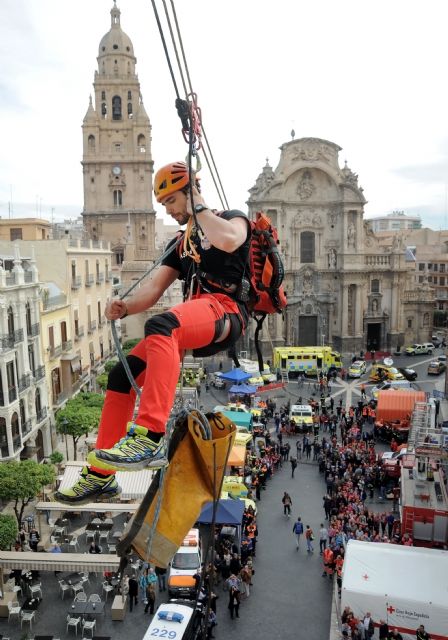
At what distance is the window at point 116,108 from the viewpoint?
Result: 5466cm

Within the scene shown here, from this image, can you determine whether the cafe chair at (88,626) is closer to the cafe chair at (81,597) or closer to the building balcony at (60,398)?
the cafe chair at (81,597)

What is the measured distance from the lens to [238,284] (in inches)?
215

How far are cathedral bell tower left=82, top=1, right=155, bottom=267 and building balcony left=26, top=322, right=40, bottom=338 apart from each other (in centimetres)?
2847

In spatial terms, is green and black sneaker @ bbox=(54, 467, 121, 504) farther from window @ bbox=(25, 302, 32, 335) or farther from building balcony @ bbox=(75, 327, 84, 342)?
Result: building balcony @ bbox=(75, 327, 84, 342)

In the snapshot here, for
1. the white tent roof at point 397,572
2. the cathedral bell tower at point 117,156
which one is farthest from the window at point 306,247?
the white tent roof at point 397,572

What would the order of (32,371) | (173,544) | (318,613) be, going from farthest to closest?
1. (32,371)
2. (318,613)
3. (173,544)

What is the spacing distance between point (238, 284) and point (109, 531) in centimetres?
1621

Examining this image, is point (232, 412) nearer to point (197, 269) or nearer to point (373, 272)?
point (197, 269)

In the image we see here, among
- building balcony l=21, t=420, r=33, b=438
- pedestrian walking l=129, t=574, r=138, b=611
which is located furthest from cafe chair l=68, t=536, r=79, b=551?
building balcony l=21, t=420, r=33, b=438

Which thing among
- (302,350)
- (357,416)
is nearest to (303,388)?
(302,350)

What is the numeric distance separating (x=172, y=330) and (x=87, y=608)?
12837mm

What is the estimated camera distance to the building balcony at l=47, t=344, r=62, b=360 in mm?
27361

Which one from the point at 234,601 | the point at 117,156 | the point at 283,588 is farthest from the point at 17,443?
the point at 117,156

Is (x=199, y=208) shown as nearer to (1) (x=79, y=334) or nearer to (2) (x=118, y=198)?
(1) (x=79, y=334)
